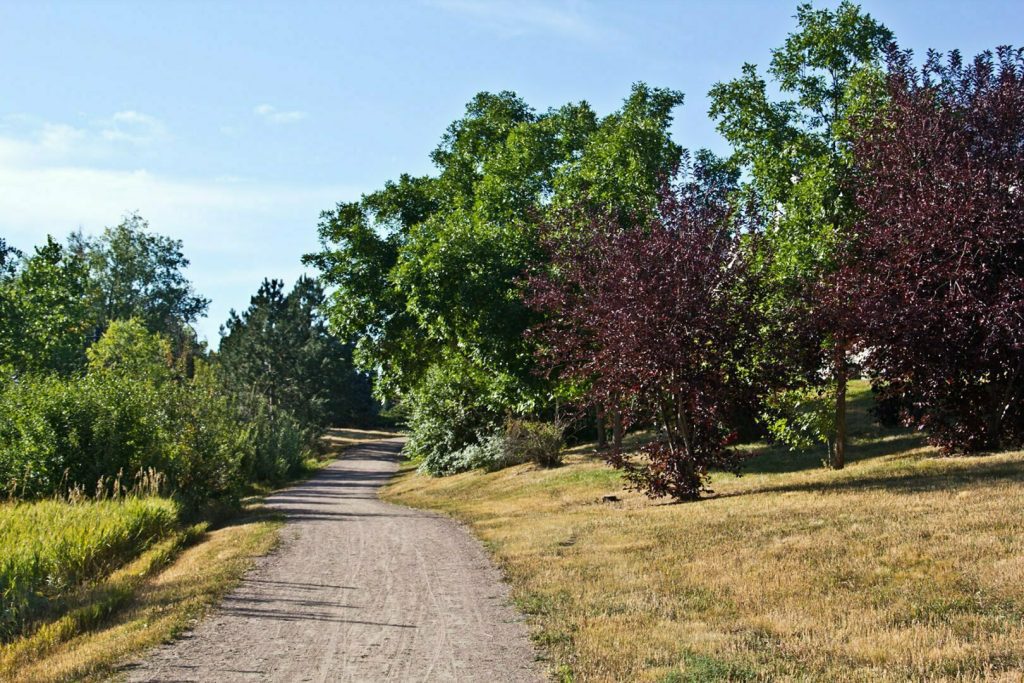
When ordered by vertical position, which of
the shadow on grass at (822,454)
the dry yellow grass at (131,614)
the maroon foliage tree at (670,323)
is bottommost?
the dry yellow grass at (131,614)

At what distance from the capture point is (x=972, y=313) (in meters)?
15.9

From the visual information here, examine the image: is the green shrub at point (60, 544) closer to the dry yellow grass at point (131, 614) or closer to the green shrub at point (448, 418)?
the dry yellow grass at point (131, 614)

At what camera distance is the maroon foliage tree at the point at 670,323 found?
15172 mm

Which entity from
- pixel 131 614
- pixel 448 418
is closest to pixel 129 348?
pixel 448 418

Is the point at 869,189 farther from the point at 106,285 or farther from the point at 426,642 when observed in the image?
the point at 106,285

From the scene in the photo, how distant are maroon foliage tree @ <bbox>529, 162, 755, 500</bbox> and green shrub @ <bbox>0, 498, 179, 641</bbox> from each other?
740 centimetres

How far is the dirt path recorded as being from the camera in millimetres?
6961

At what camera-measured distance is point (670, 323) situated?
1515 centimetres

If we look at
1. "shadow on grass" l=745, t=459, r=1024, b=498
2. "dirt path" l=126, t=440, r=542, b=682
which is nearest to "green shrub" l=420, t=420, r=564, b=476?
"shadow on grass" l=745, t=459, r=1024, b=498

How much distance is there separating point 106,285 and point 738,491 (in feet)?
199

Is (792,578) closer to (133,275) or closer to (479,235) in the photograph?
(479,235)

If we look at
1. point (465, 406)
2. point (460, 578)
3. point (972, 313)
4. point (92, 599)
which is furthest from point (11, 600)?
point (465, 406)

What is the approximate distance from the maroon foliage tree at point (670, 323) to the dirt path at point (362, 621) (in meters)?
3.91

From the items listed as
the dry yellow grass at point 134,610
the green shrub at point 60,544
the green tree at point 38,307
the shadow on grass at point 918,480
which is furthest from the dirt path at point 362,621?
the green tree at point 38,307
